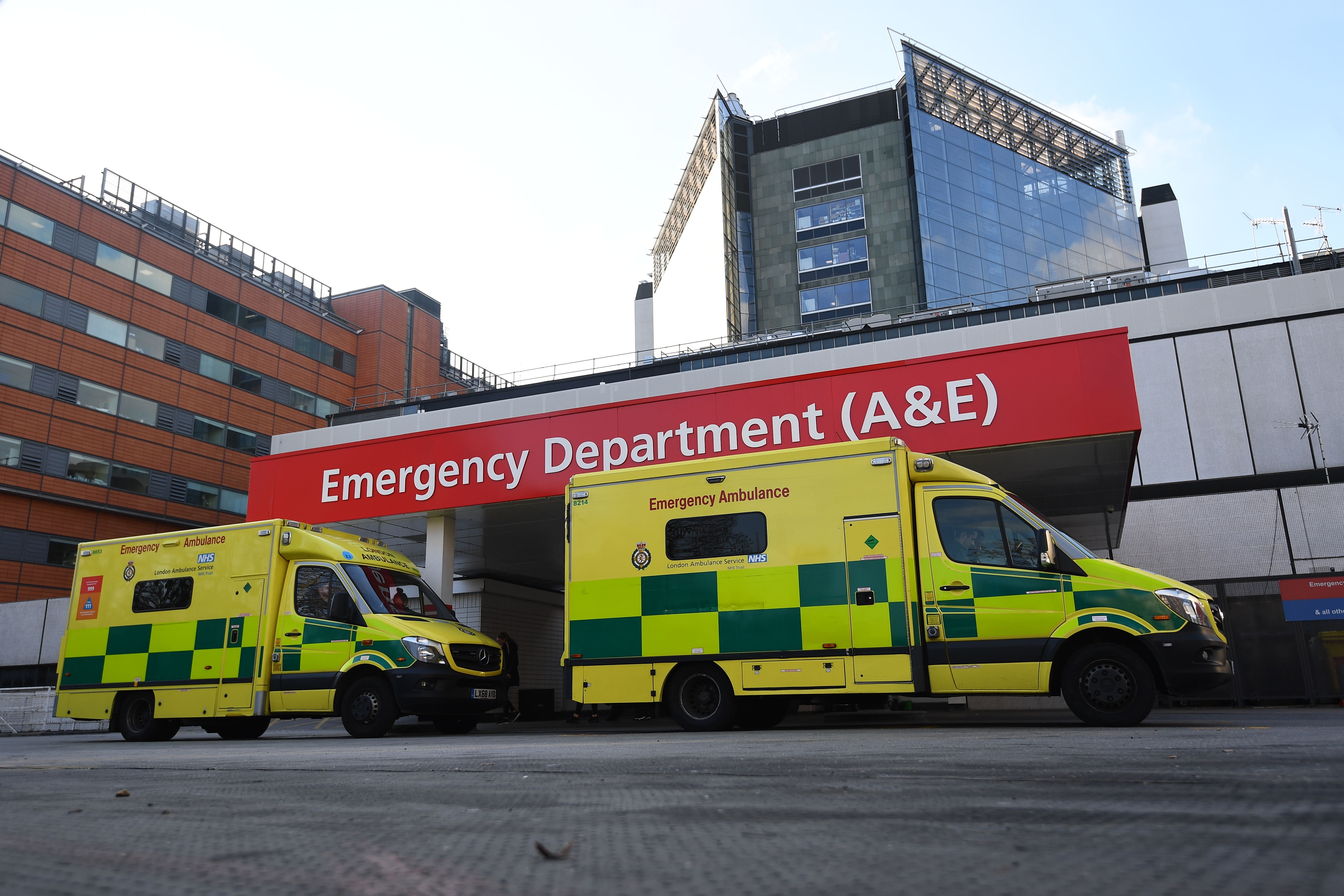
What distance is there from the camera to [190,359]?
41.5 meters

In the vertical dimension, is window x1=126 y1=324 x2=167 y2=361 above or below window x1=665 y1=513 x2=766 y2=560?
above

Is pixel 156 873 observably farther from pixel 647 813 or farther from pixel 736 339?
pixel 736 339

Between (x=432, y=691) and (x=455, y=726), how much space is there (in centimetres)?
226

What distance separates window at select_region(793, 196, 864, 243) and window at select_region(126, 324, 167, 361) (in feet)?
116

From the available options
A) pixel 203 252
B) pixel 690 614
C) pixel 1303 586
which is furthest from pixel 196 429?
pixel 1303 586

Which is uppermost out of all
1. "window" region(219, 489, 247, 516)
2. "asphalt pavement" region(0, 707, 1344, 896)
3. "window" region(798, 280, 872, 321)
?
"window" region(798, 280, 872, 321)

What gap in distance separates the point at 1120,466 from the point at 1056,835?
37.7 ft

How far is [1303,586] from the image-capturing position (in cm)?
1395

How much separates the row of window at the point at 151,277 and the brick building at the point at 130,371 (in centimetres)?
7

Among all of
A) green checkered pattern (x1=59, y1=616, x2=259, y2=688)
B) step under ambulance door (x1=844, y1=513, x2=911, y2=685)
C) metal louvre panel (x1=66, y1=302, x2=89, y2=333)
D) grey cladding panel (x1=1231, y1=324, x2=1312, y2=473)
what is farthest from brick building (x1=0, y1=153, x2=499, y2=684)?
grey cladding panel (x1=1231, y1=324, x2=1312, y2=473)

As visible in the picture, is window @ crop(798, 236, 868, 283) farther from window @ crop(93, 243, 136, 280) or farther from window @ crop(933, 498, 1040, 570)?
window @ crop(933, 498, 1040, 570)

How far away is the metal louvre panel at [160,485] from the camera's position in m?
38.9

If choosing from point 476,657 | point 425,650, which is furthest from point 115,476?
point 425,650

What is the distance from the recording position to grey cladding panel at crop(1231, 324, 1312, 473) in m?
18.4
